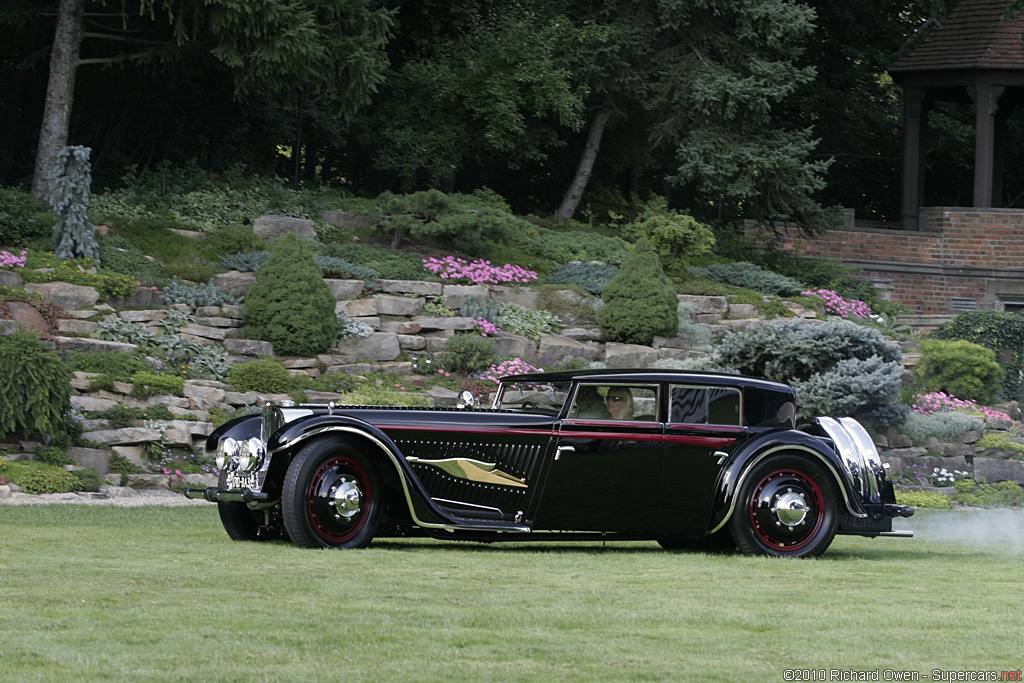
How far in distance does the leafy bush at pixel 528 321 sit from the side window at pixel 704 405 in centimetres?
871

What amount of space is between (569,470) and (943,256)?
58.1 feet

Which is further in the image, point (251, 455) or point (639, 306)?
point (639, 306)

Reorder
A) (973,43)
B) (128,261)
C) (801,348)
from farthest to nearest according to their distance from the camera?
(973,43), (128,261), (801,348)

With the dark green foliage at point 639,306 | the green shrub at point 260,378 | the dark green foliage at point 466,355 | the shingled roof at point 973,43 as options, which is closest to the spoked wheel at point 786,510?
the green shrub at point 260,378

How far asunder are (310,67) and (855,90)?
17357 millimetres

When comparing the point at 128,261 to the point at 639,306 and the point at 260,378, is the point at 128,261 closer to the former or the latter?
the point at 260,378

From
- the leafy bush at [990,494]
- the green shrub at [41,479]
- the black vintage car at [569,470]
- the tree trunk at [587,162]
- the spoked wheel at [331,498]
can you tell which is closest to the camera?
the spoked wheel at [331,498]

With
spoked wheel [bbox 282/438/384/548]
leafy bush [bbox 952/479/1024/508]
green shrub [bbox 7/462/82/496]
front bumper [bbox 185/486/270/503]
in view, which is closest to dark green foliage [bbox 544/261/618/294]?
leafy bush [bbox 952/479/1024/508]

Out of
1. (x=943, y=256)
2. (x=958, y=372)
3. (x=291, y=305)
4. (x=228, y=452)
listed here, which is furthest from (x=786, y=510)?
(x=943, y=256)

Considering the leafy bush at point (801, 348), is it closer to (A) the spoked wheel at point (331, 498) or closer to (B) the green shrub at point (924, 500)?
(B) the green shrub at point (924, 500)

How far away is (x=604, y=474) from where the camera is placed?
24.4 feet

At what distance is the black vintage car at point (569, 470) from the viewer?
7.05 meters

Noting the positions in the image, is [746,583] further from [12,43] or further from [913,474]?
[12,43]

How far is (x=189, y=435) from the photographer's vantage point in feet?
39.8
